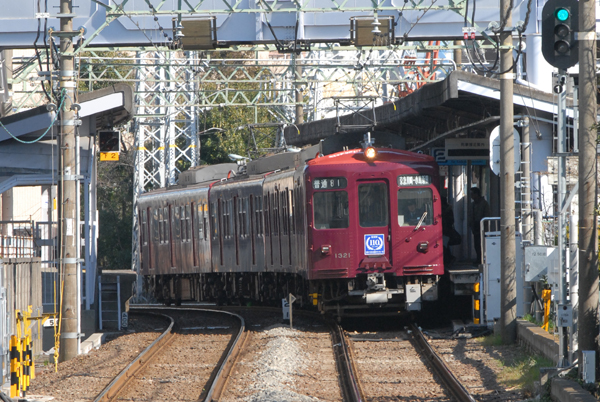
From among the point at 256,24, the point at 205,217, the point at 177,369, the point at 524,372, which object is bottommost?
the point at 177,369

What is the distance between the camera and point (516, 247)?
13.7m

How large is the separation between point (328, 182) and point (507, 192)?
284cm

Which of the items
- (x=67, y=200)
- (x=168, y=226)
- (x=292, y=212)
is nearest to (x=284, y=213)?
(x=292, y=212)

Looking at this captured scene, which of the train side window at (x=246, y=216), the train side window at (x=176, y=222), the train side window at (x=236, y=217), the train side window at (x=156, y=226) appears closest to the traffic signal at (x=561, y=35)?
the train side window at (x=246, y=216)

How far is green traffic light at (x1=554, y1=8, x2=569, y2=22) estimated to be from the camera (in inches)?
335

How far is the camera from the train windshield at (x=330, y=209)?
14375 mm

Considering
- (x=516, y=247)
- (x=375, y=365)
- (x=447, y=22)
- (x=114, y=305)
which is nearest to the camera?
(x=375, y=365)

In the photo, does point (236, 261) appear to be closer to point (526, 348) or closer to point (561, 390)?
point (526, 348)

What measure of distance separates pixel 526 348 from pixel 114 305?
8.06 m

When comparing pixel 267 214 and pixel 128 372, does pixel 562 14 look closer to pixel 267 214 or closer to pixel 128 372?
pixel 128 372

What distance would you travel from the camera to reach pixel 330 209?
1440cm

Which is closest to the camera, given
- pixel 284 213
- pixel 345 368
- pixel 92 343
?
pixel 345 368

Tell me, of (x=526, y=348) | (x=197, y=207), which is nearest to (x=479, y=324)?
(x=526, y=348)

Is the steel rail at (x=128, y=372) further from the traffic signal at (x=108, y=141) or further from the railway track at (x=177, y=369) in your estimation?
the traffic signal at (x=108, y=141)
